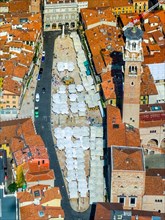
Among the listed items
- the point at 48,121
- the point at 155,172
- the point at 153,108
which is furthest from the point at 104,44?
the point at 155,172

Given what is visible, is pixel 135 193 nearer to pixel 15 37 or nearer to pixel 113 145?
pixel 113 145

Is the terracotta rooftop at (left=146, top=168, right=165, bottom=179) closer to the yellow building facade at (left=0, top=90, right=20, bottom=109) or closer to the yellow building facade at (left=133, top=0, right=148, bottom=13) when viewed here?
the yellow building facade at (left=0, top=90, right=20, bottom=109)

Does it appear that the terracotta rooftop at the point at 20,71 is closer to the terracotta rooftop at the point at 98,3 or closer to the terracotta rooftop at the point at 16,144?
the terracotta rooftop at the point at 16,144

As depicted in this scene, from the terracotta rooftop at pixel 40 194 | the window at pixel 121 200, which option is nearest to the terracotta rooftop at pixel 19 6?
the terracotta rooftop at pixel 40 194

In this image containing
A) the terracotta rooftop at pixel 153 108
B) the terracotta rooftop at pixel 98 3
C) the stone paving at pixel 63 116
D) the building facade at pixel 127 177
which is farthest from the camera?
the terracotta rooftop at pixel 98 3

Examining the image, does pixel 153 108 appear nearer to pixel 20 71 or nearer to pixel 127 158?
pixel 127 158
